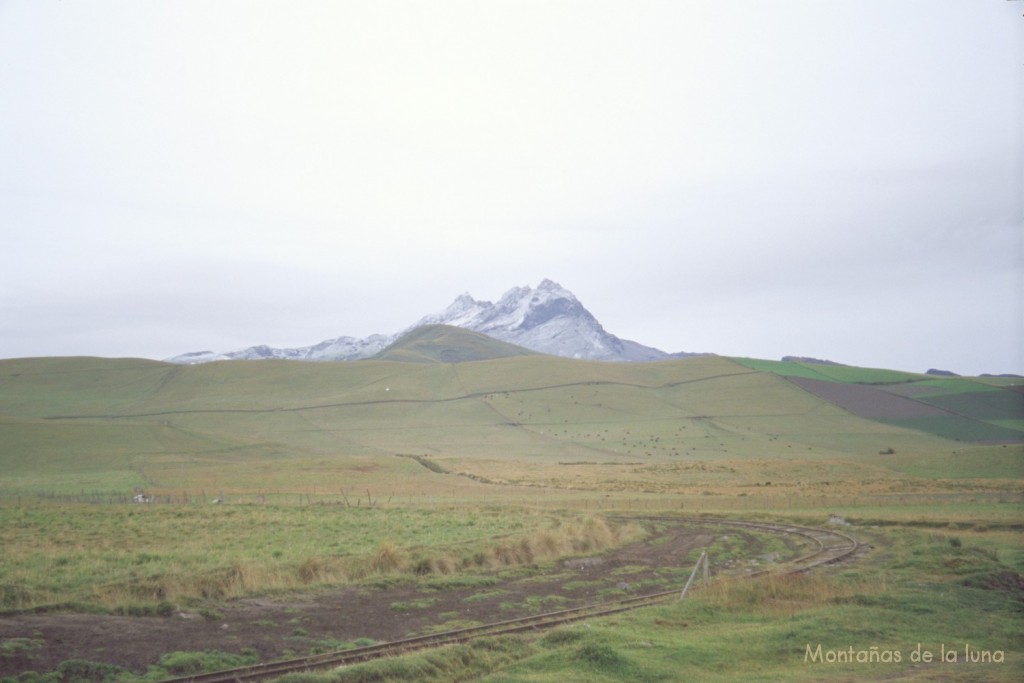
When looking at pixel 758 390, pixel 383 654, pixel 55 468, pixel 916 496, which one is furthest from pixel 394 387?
pixel 383 654

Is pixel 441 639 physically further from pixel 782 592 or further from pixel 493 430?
pixel 493 430

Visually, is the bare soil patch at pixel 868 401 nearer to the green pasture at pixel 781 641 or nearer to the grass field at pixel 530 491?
the grass field at pixel 530 491

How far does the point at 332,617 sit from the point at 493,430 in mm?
113571

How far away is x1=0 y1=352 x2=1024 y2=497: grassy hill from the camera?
7838 cm

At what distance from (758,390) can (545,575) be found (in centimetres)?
14184

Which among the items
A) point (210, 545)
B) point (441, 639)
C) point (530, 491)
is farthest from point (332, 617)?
point (530, 491)

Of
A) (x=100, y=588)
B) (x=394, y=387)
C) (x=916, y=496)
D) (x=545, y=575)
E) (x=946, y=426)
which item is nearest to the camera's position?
(x=100, y=588)

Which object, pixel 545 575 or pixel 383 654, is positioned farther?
pixel 545 575

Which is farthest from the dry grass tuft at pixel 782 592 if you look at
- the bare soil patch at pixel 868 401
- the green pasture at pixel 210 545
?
the bare soil patch at pixel 868 401

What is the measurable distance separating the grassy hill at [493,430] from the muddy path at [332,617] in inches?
1436

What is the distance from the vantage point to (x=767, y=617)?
19766 millimetres

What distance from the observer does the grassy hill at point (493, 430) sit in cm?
7838

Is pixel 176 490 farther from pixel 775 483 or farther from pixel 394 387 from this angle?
pixel 394 387

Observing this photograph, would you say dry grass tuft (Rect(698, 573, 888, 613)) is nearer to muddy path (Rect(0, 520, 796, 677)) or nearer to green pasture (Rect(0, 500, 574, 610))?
muddy path (Rect(0, 520, 796, 677))
